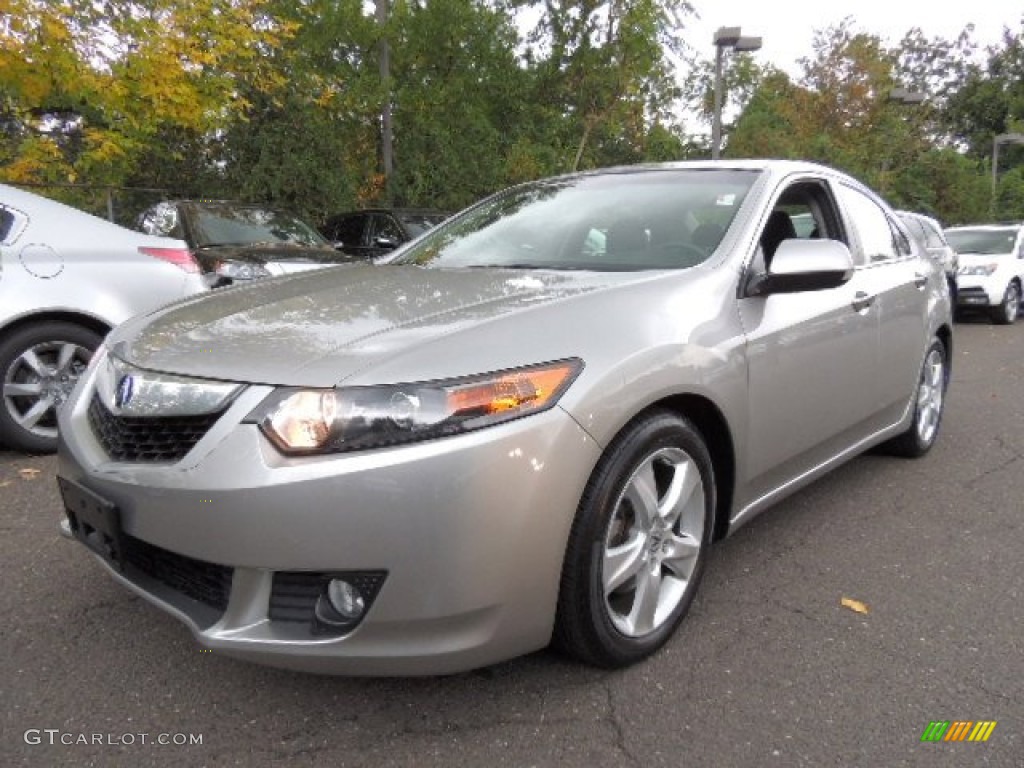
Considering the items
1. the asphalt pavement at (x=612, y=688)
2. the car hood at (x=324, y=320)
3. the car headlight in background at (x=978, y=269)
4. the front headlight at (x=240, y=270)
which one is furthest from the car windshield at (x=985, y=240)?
the car hood at (x=324, y=320)

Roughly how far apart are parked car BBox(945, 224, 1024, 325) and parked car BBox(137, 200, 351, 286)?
9.82 metres

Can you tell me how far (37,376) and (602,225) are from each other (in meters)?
3.08

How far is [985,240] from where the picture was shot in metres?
13.2

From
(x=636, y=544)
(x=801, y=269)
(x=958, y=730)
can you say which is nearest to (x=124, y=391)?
(x=636, y=544)

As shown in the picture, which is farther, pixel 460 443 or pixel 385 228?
pixel 385 228

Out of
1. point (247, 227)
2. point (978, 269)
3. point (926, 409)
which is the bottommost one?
point (978, 269)

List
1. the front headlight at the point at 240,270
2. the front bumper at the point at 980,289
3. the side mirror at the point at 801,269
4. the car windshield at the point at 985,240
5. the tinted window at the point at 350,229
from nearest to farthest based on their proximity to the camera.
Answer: the side mirror at the point at 801,269
the front headlight at the point at 240,270
the tinted window at the point at 350,229
the front bumper at the point at 980,289
the car windshield at the point at 985,240

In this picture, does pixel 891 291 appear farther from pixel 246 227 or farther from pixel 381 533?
pixel 246 227

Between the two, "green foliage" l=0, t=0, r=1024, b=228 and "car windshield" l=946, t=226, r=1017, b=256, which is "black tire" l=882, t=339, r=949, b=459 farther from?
"car windshield" l=946, t=226, r=1017, b=256

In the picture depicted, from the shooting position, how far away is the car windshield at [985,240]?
1285 cm

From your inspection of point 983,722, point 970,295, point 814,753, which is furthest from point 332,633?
point 970,295

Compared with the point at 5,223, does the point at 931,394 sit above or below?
below

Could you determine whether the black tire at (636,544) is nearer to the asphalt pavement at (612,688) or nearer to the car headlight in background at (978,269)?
the asphalt pavement at (612,688)

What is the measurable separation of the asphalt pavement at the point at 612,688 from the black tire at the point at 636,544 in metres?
0.13
